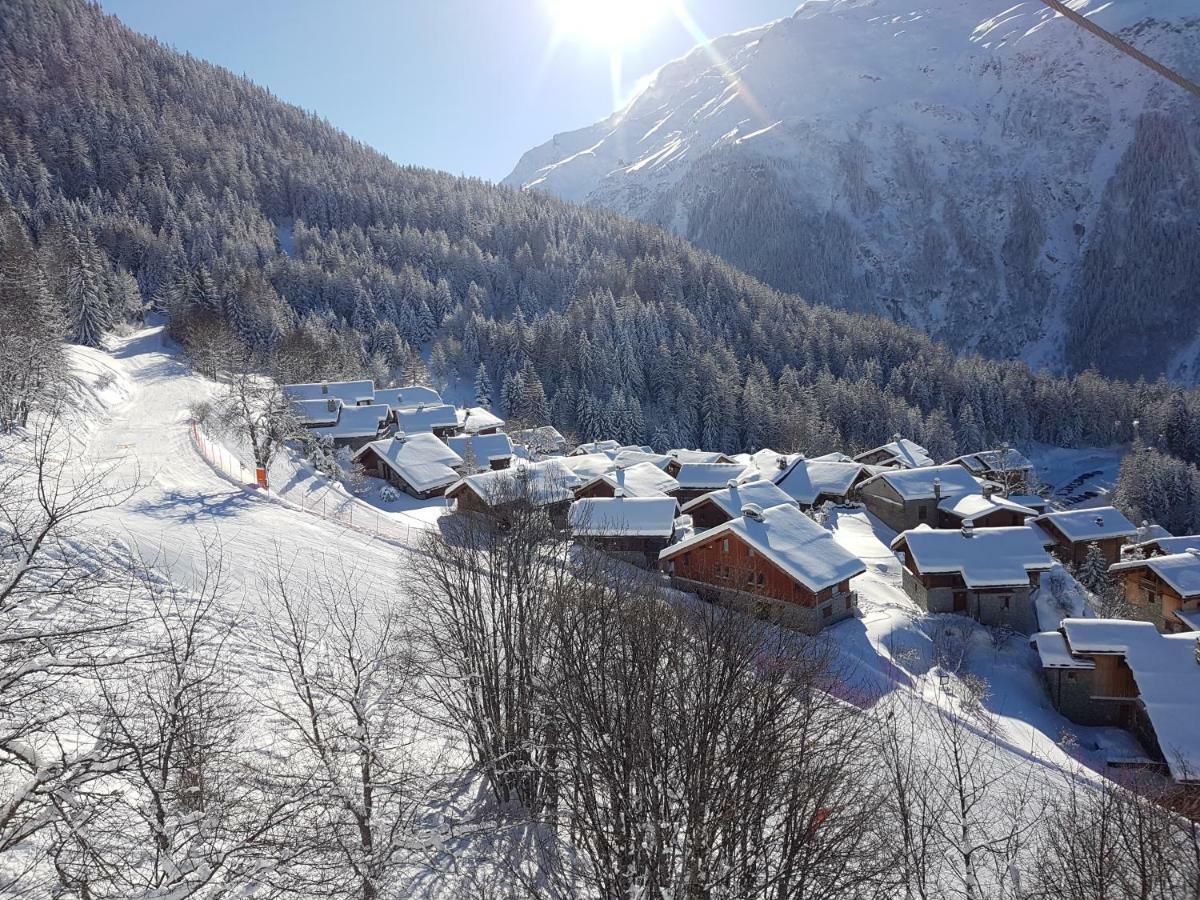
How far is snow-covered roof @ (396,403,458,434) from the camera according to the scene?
→ 229ft

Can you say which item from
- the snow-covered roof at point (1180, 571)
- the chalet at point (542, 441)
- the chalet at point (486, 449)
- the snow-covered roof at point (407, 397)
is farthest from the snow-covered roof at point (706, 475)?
the snow-covered roof at point (407, 397)

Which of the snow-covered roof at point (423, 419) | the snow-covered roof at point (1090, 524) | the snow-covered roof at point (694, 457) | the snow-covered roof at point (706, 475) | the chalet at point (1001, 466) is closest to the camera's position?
the snow-covered roof at point (1090, 524)

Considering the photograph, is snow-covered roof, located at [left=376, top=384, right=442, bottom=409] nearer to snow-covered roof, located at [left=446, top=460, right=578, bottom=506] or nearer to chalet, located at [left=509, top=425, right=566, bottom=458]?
chalet, located at [left=509, top=425, right=566, bottom=458]

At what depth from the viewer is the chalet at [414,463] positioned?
2085 inches

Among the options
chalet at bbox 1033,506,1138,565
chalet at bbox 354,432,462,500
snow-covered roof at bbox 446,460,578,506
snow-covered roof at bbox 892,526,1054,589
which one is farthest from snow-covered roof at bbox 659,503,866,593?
chalet at bbox 1033,506,1138,565

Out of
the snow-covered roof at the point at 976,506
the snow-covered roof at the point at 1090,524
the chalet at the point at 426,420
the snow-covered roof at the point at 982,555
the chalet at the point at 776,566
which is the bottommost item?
the snow-covered roof at the point at 1090,524

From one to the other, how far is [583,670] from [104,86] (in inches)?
9480

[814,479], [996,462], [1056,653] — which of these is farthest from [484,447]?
[996,462]

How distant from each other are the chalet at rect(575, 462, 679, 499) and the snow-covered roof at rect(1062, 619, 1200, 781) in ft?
88.0

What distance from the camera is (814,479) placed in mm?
65562

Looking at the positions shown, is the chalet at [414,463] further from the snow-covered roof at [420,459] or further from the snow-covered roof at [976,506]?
the snow-covered roof at [976,506]

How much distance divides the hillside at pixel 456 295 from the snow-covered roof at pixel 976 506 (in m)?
39.8

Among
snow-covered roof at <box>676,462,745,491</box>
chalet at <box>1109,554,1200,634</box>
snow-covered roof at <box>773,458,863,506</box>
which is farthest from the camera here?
snow-covered roof at <box>773,458,863,506</box>

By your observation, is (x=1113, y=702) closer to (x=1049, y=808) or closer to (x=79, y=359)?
(x=1049, y=808)
